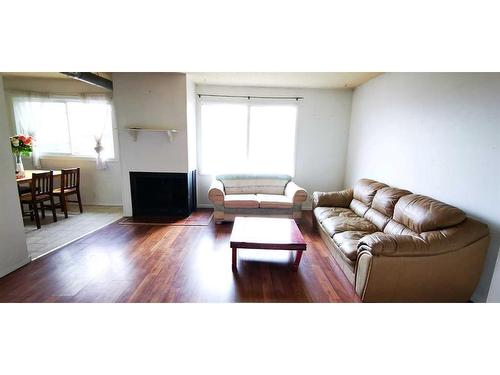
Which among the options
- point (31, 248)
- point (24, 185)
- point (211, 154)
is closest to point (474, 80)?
point (211, 154)

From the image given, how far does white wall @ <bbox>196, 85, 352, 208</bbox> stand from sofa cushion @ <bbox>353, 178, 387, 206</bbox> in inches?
51.5

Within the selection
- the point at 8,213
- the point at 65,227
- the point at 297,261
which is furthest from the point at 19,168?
the point at 297,261

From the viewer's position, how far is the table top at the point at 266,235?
2.13 m

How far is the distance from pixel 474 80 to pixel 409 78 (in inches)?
35.7

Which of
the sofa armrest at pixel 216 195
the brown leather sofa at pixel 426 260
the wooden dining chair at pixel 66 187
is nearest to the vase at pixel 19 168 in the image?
the wooden dining chair at pixel 66 187

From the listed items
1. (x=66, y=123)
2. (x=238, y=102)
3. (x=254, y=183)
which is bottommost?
(x=254, y=183)

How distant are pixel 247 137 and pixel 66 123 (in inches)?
145

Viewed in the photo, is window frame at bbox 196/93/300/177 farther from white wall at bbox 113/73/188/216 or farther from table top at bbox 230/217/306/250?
table top at bbox 230/217/306/250

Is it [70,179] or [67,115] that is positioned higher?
[67,115]

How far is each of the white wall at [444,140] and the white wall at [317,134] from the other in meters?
0.84

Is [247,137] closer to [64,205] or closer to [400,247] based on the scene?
[400,247]

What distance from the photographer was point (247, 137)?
4.26m
